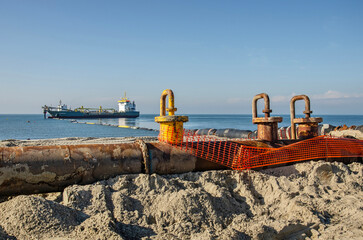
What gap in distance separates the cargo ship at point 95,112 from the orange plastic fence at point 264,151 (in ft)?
282

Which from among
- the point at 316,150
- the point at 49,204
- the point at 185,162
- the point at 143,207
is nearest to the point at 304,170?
the point at 316,150

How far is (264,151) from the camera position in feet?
16.7

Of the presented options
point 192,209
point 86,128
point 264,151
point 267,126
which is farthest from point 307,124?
point 86,128

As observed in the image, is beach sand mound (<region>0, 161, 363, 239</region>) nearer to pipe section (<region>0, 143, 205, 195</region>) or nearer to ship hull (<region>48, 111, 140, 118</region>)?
pipe section (<region>0, 143, 205, 195</region>)

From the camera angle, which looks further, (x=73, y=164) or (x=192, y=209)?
(x=73, y=164)

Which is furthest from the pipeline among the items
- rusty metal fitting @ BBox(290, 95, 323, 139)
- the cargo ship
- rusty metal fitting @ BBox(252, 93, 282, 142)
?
the cargo ship

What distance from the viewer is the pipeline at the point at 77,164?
3.48m

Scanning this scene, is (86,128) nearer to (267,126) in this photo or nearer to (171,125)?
(267,126)

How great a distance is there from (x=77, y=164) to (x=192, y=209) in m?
1.69

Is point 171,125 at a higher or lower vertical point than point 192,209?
higher

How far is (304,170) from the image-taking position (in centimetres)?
488

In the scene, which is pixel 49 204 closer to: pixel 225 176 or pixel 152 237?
pixel 152 237

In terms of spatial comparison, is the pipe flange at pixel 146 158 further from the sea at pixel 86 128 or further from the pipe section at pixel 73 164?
the sea at pixel 86 128

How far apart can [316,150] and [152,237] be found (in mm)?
4043
